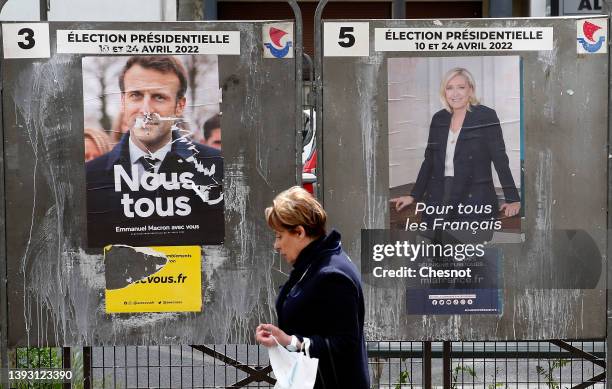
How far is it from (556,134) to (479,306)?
1.02m

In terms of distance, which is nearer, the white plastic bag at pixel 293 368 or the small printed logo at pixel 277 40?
the white plastic bag at pixel 293 368

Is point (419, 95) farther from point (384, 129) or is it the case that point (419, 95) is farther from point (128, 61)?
point (128, 61)

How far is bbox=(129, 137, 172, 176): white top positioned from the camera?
18.8ft

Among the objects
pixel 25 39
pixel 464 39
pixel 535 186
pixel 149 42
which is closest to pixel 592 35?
pixel 464 39

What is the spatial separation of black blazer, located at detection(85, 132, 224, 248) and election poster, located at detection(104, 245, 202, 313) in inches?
2.4

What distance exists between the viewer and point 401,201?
228 inches

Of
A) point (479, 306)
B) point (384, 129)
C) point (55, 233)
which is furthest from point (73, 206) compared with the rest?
point (479, 306)

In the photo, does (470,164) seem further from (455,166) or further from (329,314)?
(329,314)

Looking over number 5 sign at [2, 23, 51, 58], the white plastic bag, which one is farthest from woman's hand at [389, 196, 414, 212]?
the white plastic bag

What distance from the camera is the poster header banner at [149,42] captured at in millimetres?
5672

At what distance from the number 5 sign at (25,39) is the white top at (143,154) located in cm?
66

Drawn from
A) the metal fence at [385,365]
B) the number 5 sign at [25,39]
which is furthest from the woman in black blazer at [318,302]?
the metal fence at [385,365]

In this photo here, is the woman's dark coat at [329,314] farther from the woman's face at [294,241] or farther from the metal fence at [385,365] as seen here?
the metal fence at [385,365]

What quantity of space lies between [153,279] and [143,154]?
0.67m
